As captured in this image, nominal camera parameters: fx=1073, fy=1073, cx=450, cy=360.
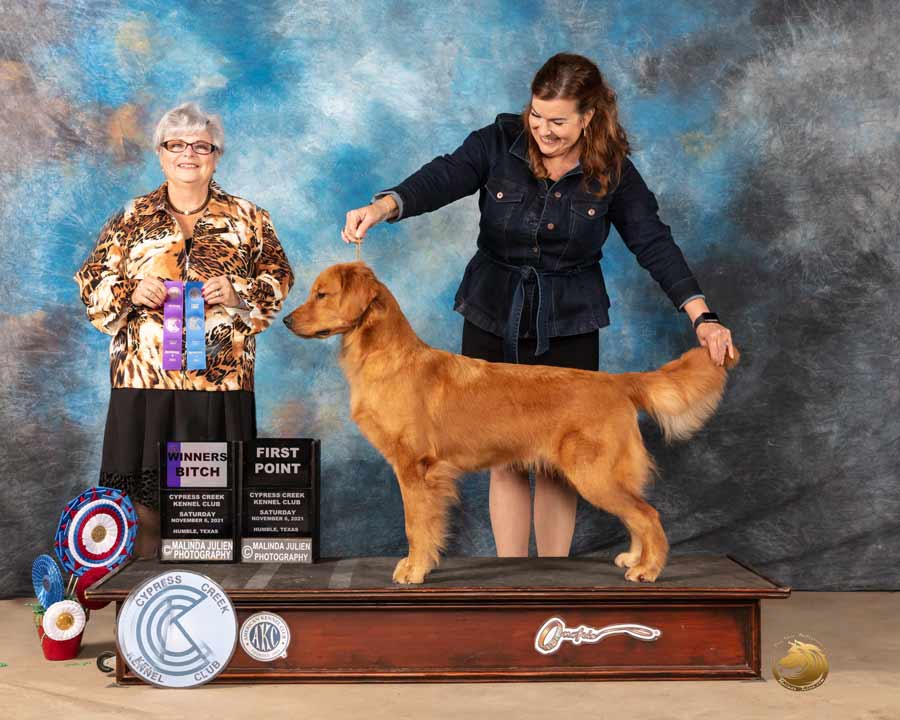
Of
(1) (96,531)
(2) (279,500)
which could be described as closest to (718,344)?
(2) (279,500)

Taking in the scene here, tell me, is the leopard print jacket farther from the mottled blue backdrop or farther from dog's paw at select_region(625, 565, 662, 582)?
dog's paw at select_region(625, 565, 662, 582)

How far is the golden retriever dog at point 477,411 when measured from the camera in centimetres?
349

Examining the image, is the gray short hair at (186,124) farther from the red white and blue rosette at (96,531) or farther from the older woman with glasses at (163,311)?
the red white and blue rosette at (96,531)

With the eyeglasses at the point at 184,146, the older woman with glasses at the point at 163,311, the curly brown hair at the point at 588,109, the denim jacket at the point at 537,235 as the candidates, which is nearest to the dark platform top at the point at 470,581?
the older woman with glasses at the point at 163,311

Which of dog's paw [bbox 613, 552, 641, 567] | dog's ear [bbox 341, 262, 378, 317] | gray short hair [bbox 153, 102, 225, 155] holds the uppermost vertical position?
gray short hair [bbox 153, 102, 225, 155]

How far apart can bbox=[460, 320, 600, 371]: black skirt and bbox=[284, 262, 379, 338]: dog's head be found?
2.11 feet

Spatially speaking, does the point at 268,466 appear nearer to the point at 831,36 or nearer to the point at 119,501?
the point at 119,501

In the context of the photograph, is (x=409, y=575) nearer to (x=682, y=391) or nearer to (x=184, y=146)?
(x=682, y=391)

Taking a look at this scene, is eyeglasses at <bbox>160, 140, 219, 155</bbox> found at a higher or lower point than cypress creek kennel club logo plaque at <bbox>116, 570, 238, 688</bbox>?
higher

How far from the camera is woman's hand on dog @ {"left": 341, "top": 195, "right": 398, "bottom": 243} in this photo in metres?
3.46

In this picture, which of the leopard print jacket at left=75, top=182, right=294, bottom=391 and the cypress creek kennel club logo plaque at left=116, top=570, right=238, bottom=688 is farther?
the leopard print jacket at left=75, top=182, right=294, bottom=391

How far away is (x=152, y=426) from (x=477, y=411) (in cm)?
125

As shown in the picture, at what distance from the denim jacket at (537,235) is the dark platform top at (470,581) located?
0.84 m

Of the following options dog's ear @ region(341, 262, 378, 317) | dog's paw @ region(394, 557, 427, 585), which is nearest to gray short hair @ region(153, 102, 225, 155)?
dog's ear @ region(341, 262, 378, 317)
